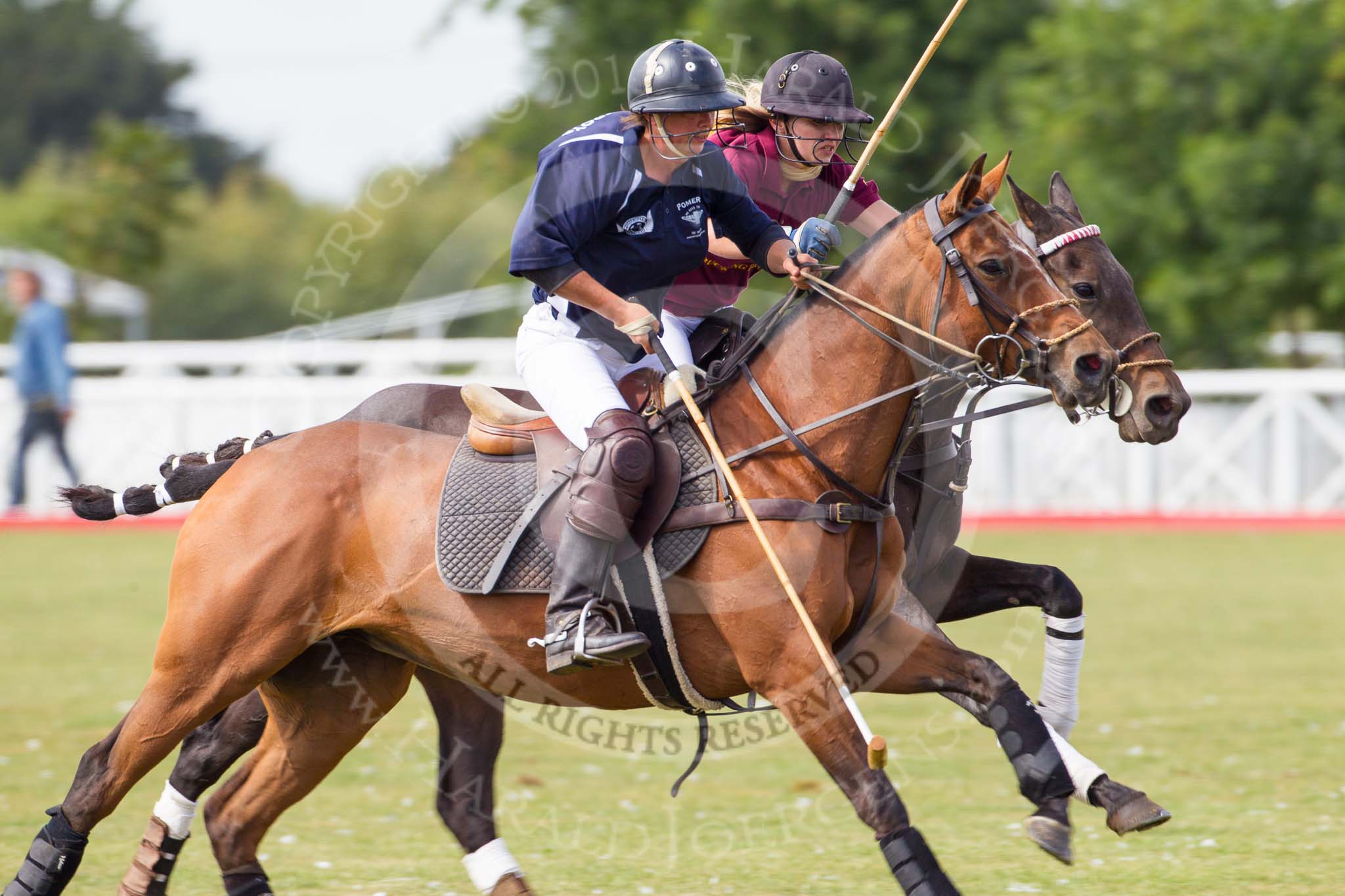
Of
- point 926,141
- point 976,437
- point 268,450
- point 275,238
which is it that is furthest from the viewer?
point 275,238

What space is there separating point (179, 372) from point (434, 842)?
1528cm

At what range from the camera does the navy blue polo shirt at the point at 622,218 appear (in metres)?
4.85

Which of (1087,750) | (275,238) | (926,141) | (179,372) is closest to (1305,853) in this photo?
(1087,750)

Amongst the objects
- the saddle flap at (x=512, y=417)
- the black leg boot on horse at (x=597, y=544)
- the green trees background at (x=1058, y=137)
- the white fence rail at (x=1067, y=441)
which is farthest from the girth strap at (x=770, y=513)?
the white fence rail at (x=1067, y=441)

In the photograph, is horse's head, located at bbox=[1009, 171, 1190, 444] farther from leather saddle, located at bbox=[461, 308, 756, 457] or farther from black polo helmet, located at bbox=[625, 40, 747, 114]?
leather saddle, located at bbox=[461, 308, 756, 457]

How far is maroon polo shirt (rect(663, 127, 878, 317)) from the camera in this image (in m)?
5.82

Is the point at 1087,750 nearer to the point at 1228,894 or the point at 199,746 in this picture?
the point at 1228,894

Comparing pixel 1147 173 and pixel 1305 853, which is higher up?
pixel 1147 173

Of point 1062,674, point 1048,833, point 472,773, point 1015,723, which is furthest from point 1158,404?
point 472,773

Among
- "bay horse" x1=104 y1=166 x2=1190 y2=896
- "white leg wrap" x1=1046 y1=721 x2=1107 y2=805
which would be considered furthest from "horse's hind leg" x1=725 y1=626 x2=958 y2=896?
"bay horse" x1=104 y1=166 x2=1190 y2=896

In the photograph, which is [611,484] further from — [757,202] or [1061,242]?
[757,202]

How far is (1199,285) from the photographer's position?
20609mm

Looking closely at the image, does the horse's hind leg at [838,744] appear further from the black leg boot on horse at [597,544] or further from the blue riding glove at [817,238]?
the blue riding glove at [817,238]

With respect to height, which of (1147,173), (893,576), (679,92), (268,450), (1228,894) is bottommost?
(1228,894)
